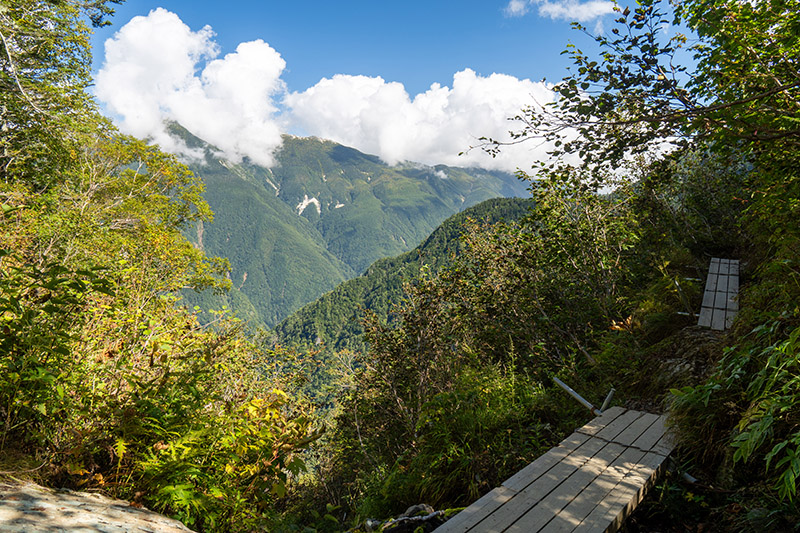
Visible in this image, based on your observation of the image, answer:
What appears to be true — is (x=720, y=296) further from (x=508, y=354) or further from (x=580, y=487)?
(x=580, y=487)

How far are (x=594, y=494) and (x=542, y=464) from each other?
18.1 inches

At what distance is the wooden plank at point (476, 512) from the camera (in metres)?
2.37

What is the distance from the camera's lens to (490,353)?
7.13 m

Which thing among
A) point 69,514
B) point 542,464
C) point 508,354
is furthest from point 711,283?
point 69,514

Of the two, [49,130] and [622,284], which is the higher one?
[49,130]

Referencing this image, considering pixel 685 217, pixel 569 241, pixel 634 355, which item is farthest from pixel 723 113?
pixel 685 217

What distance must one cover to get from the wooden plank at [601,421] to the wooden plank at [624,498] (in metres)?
0.55

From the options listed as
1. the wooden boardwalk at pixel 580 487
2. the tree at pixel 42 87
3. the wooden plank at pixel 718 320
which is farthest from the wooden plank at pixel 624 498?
the tree at pixel 42 87

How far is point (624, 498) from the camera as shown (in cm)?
259

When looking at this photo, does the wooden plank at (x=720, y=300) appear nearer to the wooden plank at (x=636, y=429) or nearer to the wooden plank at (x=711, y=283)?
the wooden plank at (x=711, y=283)

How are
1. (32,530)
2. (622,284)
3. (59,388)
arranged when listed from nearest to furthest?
1. (32,530)
2. (59,388)
3. (622,284)

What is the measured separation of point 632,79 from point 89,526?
4.54m

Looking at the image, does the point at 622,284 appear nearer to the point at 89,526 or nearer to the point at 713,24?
the point at 713,24

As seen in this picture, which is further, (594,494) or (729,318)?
(729,318)
